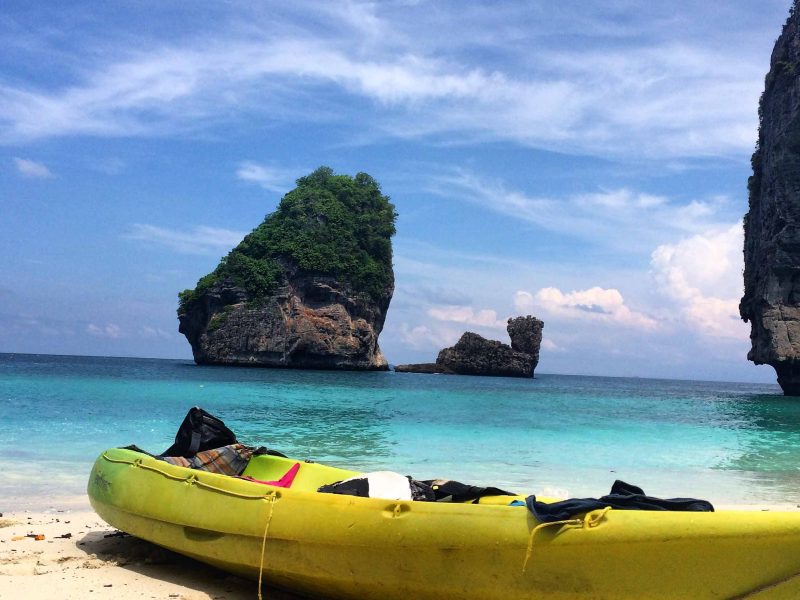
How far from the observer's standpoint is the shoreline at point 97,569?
4.66 meters

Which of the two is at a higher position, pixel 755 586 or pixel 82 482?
pixel 755 586

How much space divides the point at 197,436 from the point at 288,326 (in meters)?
56.7

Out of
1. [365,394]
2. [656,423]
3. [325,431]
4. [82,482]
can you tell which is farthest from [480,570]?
[365,394]

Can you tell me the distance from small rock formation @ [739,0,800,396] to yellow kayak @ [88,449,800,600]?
41.9 meters

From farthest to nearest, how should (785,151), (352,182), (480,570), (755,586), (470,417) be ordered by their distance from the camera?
(352,182) < (785,151) < (470,417) < (480,570) < (755,586)

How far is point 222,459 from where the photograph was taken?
6.46 metres

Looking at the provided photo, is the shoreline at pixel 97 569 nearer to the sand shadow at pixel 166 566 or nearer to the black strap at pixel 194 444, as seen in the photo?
the sand shadow at pixel 166 566

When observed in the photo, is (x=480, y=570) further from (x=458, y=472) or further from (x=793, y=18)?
(x=793, y=18)

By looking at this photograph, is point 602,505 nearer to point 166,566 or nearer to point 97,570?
point 166,566

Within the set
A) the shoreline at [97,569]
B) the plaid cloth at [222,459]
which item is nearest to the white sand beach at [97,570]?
the shoreline at [97,569]

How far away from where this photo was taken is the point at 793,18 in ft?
140

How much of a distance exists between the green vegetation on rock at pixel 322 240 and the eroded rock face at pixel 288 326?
1132 millimetres

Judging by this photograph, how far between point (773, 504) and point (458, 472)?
174 inches

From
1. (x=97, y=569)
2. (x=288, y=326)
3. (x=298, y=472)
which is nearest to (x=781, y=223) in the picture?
(x=288, y=326)
